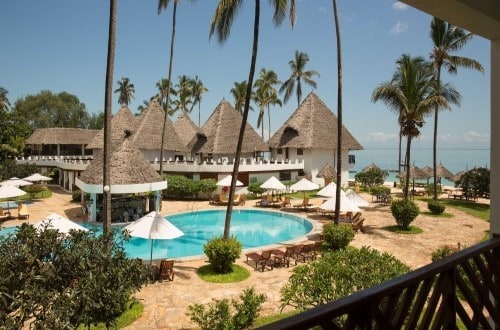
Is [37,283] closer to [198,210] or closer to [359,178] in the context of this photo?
[198,210]

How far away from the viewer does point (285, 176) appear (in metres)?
38.2

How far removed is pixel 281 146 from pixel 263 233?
20758 millimetres

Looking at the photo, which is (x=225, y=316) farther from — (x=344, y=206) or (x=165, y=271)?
(x=344, y=206)

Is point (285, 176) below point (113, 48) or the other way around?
below

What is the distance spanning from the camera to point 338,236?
15.6 meters

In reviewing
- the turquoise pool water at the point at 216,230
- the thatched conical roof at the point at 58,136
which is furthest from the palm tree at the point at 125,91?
the turquoise pool water at the point at 216,230

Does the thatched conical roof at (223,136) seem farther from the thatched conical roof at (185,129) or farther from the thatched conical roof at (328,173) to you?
the thatched conical roof at (328,173)

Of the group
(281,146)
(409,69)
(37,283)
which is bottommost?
(37,283)

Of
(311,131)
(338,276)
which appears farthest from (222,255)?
(311,131)

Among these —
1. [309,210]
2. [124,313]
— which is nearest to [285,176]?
[309,210]

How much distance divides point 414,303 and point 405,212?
18153 mm

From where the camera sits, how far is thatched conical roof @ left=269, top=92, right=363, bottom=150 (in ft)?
127

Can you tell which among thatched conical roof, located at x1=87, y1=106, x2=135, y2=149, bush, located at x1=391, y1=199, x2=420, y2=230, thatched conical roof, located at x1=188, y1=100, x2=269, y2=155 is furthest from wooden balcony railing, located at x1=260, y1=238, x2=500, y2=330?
thatched conical roof, located at x1=87, y1=106, x2=135, y2=149

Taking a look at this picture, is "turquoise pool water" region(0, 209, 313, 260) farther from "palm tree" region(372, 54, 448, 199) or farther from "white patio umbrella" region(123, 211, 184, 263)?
"palm tree" region(372, 54, 448, 199)
